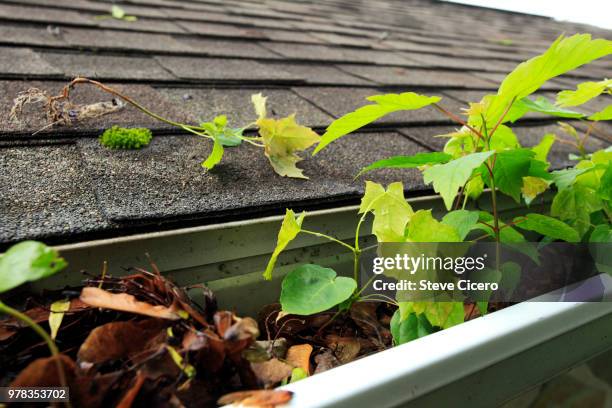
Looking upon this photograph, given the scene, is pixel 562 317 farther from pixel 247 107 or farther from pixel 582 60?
pixel 247 107

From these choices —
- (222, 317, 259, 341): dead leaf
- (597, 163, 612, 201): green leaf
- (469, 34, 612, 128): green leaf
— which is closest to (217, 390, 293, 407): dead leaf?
(222, 317, 259, 341): dead leaf

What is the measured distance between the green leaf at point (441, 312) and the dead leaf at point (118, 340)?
35cm

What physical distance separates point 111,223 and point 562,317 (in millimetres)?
649

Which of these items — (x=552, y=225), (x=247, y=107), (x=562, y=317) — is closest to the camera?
(x=562, y=317)

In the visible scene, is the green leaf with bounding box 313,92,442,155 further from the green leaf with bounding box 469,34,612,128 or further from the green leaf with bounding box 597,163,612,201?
the green leaf with bounding box 597,163,612,201

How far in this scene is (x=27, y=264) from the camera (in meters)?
0.40

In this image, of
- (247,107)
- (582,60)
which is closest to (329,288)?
(582,60)

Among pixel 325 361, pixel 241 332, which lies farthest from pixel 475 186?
pixel 241 332

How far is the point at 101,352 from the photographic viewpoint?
1.56ft

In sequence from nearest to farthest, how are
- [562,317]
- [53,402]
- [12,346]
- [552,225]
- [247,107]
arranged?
1. [53,402]
2. [12,346]
3. [562,317]
4. [552,225]
5. [247,107]

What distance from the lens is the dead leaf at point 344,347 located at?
2.21 feet

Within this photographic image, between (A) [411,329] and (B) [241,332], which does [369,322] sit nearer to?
(A) [411,329]

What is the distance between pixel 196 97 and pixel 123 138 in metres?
0.36

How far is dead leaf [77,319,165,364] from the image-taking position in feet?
1.55
